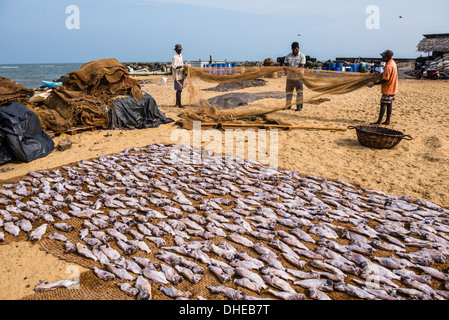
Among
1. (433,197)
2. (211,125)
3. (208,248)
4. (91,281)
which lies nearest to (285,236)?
(208,248)

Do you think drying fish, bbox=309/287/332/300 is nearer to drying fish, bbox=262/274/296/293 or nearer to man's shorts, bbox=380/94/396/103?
drying fish, bbox=262/274/296/293

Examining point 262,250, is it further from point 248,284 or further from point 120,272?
point 120,272

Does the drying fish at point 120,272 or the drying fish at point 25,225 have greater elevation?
the drying fish at point 25,225

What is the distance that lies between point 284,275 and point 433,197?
11.1 ft

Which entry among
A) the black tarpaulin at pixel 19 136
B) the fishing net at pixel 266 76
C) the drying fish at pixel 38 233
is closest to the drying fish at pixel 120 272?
the drying fish at pixel 38 233

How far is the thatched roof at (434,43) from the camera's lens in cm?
2454

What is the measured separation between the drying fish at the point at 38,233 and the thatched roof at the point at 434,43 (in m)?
32.4

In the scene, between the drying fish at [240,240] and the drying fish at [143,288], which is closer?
the drying fish at [143,288]

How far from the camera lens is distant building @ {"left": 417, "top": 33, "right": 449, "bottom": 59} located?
967 inches

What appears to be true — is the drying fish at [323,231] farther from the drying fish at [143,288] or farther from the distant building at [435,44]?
the distant building at [435,44]

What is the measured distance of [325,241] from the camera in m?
3.32

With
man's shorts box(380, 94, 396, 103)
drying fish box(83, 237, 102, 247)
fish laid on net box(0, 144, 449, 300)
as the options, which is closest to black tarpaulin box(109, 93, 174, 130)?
fish laid on net box(0, 144, 449, 300)

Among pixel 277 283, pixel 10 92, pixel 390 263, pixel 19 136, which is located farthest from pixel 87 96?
pixel 390 263

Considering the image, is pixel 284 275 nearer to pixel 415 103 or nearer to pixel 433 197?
pixel 433 197
